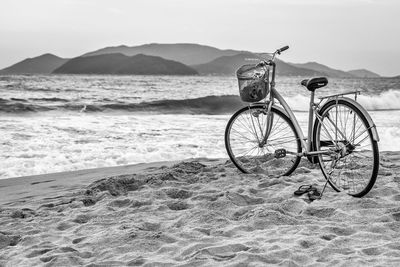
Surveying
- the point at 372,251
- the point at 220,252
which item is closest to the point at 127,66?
the point at 220,252

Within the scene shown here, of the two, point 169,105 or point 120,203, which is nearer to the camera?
point 120,203

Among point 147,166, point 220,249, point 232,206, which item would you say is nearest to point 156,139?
point 147,166

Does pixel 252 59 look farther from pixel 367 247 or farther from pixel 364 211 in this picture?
pixel 367 247

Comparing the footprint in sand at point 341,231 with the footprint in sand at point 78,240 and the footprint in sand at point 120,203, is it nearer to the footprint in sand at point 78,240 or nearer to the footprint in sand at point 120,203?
the footprint in sand at point 78,240

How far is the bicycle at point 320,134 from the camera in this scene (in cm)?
445

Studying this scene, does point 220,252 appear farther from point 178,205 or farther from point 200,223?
point 178,205

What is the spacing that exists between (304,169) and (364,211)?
1833 millimetres

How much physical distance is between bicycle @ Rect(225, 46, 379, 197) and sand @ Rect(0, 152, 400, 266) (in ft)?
0.72

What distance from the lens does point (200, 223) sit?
3.96 m

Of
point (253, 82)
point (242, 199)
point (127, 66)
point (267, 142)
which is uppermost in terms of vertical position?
point (127, 66)

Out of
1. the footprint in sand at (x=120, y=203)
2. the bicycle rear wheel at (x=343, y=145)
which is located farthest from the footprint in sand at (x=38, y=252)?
the bicycle rear wheel at (x=343, y=145)

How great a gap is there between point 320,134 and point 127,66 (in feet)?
472

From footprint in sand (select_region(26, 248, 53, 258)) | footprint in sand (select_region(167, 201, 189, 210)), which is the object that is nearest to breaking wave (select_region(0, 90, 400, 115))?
footprint in sand (select_region(167, 201, 189, 210))

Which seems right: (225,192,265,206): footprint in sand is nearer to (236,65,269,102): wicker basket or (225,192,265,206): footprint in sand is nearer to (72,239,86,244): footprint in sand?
(236,65,269,102): wicker basket
